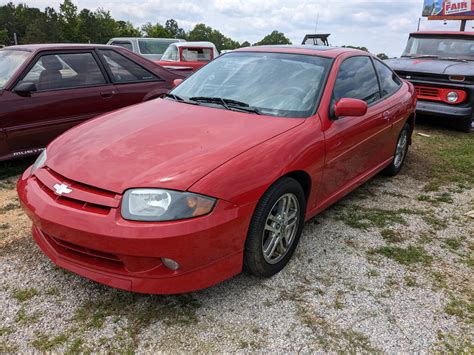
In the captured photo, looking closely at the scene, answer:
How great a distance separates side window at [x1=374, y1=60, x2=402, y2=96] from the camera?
165 inches

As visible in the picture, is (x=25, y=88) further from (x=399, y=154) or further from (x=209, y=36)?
(x=209, y=36)

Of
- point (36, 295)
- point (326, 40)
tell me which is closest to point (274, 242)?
point (36, 295)

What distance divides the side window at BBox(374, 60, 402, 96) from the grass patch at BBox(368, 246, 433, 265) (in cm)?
171

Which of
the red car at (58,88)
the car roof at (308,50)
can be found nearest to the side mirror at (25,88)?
the red car at (58,88)

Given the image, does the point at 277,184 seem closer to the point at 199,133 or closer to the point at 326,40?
the point at 199,133

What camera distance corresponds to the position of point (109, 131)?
2.82m

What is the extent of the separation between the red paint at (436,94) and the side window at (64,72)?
5.18 m

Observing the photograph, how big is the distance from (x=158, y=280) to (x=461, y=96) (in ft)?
20.4

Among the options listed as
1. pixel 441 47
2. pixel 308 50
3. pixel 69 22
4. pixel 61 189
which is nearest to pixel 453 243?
pixel 308 50

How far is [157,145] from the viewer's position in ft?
8.27

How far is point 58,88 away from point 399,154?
13.4 feet

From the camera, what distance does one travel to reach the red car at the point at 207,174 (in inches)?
83.4

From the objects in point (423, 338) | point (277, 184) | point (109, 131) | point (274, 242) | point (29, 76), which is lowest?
point (423, 338)

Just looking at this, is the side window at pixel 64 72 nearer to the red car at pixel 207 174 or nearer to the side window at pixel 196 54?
the red car at pixel 207 174
